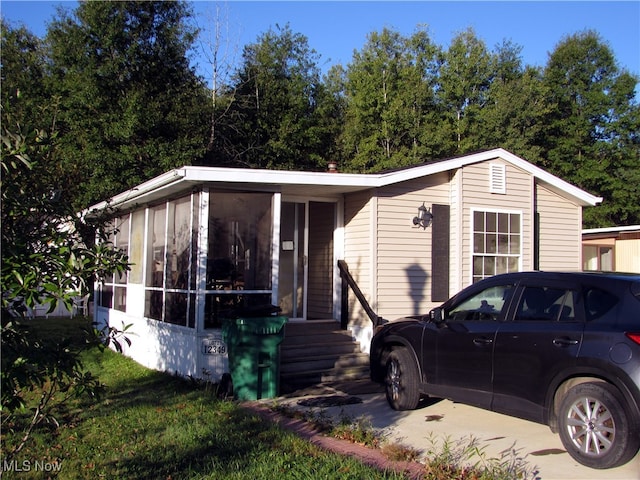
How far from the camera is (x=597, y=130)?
30.6 meters

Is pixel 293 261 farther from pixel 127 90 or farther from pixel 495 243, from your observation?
pixel 127 90

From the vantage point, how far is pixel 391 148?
1215 inches

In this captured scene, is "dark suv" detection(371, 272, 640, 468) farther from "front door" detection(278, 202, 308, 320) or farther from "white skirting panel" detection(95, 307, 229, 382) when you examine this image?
"front door" detection(278, 202, 308, 320)

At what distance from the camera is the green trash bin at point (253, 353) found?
834 centimetres

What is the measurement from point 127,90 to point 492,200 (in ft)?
48.5

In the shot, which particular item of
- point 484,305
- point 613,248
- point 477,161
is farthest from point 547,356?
point 613,248

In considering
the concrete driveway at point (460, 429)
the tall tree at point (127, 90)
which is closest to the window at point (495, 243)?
the concrete driveway at point (460, 429)

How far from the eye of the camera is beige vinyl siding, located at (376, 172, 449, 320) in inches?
427

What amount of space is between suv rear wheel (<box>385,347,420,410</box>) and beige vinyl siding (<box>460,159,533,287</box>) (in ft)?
13.6

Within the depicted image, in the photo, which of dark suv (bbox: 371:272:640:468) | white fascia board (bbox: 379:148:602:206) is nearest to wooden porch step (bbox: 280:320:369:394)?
dark suv (bbox: 371:272:640:468)

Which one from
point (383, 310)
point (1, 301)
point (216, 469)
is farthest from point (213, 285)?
point (1, 301)

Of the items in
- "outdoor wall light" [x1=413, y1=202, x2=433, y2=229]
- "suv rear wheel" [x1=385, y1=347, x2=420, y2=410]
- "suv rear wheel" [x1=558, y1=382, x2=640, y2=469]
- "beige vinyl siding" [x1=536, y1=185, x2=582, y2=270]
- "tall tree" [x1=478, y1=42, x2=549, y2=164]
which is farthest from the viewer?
"tall tree" [x1=478, y1=42, x2=549, y2=164]

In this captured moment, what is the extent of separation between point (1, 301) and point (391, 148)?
1114 inches

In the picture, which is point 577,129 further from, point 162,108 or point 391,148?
point 162,108
